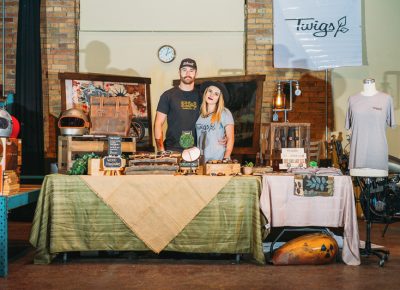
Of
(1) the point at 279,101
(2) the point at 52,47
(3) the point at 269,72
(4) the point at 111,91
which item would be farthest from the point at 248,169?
(2) the point at 52,47

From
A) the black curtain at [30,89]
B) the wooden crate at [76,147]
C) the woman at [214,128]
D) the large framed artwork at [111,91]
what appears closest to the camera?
the wooden crate at [76,147]

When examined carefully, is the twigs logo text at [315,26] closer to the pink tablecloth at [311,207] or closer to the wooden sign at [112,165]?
the pink tablecloth at [311,207]

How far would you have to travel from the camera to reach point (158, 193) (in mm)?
4625

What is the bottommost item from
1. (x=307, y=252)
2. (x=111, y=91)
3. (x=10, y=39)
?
(x=307, y=252)

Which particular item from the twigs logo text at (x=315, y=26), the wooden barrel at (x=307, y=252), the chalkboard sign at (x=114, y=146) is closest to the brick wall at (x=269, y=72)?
the twigs logo text at (x=315, y=26)

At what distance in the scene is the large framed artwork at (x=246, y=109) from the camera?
7.64 m

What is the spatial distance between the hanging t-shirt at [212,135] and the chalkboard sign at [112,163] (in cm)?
80

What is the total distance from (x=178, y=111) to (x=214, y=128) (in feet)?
1.80

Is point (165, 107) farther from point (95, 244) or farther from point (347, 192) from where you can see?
point (347, 192)

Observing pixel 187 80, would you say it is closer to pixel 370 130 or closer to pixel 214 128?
pixel 214 128

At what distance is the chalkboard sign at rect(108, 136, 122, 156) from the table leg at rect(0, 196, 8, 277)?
3.20ft

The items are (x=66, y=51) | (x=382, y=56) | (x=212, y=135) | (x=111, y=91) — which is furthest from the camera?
(x=382, y=56)

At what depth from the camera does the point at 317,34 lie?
8234mm

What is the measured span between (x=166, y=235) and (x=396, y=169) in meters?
4.31
